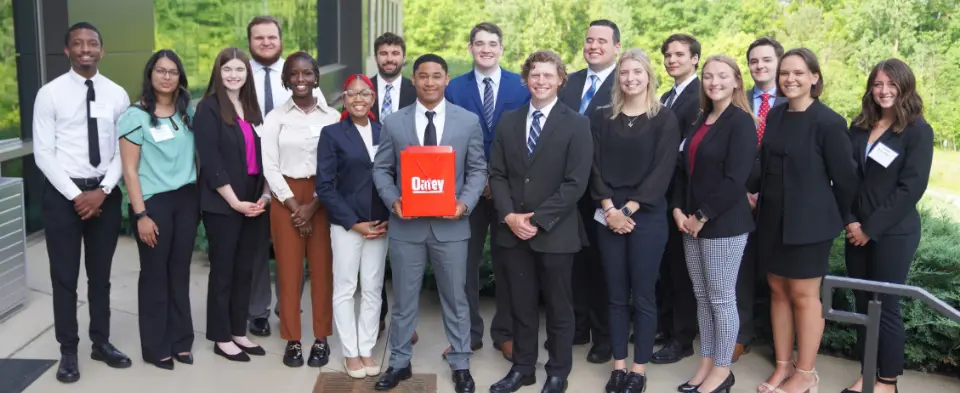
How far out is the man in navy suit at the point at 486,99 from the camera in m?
5.46

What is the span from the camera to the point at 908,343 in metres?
5.47

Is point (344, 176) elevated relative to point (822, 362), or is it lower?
elevated

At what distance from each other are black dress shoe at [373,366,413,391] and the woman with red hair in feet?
0.59

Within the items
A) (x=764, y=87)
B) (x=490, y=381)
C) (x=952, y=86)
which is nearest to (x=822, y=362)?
(x=764, y=87)

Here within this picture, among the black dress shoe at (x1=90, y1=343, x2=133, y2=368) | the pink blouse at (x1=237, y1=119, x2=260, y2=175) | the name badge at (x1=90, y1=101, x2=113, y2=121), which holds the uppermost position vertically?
the name badge at (x1=90, y1=101, x2=113, y2=121)

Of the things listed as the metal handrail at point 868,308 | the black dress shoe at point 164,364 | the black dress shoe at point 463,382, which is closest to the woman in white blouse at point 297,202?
the black dress shoe at point 164,364

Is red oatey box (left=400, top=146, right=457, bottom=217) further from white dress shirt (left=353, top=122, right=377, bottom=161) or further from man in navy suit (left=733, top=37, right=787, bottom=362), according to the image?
man in navy suit (left=733, top=37, right=787, bottom=362)

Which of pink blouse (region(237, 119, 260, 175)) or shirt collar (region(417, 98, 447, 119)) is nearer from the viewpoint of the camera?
shirt collar (region(417, 98, 447, 119))

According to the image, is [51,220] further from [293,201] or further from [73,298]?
[293,201]

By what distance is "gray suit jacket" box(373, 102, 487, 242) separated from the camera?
15.7 ft

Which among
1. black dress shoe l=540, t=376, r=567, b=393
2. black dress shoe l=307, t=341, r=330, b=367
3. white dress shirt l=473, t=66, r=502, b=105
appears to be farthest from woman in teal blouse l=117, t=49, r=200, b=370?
black dress shoe l=540, t=376, r=567, b=393

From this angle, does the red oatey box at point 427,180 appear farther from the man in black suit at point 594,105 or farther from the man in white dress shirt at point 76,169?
the man in white dress shirt at point 76,169

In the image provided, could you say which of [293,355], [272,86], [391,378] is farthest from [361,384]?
[272,86]

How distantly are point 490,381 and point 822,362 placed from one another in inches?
84.9
